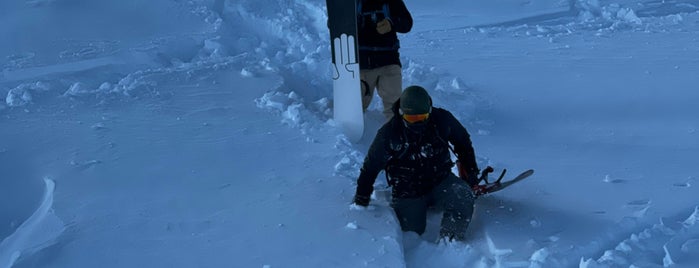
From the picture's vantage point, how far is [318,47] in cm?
Answer: 703

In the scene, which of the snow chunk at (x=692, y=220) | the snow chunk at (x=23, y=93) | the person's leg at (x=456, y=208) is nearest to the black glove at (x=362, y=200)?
the person's leg at (x=456, y=208)

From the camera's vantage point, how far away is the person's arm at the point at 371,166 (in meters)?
3.66

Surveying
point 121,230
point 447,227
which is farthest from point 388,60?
point 121,230

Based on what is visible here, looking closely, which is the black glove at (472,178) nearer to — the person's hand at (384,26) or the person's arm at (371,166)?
the person's arm at (371,166)

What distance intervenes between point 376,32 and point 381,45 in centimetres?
11

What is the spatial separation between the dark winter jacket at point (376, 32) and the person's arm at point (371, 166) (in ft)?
4.66

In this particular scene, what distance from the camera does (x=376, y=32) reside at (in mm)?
4957

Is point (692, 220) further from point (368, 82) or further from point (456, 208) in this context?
point (368, 82)

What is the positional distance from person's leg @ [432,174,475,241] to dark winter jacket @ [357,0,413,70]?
5.04ft

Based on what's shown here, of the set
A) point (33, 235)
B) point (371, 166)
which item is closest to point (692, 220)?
point (371, 166)

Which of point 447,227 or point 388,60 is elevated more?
point 388,60

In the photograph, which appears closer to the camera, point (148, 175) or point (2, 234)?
point (2, 234)

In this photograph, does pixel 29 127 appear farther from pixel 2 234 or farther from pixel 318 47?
pixel 318 47

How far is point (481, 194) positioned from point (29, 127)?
128 inches
